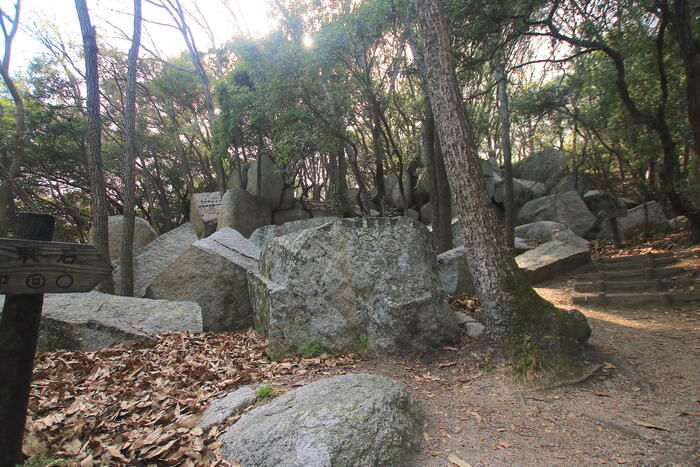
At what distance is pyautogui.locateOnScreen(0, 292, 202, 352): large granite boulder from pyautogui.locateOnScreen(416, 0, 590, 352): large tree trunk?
4567mm

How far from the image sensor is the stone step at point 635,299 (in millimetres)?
6312

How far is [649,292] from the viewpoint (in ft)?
22.5

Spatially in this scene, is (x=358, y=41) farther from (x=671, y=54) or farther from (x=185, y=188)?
(x=185, y=188)

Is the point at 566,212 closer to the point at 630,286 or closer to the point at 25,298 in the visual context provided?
the point at 630,286

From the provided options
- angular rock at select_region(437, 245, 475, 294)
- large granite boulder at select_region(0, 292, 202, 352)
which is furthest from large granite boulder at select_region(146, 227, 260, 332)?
angular rock at select_region(437, 245, 475, 294)

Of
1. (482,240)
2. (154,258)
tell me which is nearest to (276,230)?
(154,258)

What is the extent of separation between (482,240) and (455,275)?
2.83 m

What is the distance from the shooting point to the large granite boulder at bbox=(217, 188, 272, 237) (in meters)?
14.6

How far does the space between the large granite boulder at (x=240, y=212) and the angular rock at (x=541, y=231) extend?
10896 millimetres

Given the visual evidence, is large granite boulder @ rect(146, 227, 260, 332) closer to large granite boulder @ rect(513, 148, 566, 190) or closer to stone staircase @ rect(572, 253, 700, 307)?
stone staircase @ rect(572, 253, 700, 307)

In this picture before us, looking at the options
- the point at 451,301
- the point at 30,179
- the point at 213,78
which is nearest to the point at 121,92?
the point at 213,78

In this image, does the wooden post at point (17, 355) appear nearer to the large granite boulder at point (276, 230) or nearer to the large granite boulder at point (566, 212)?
the large granite boulder at point (276, 230)

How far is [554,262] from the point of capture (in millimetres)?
9227

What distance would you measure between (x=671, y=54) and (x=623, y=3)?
9.56 ft
